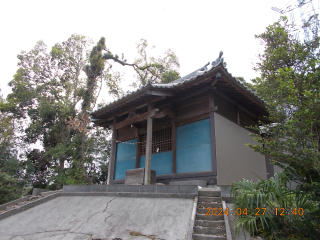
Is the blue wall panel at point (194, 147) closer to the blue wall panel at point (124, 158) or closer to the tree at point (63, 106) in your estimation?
the blue wall panel at point (124, 158)

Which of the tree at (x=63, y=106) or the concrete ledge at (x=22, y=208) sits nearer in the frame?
the concrete ledge at (x=22, y=208)

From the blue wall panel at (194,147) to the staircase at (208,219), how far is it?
6.34 feet

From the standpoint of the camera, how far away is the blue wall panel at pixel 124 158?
9.84 metres

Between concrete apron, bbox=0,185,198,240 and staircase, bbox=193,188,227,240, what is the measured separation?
0.15 meters

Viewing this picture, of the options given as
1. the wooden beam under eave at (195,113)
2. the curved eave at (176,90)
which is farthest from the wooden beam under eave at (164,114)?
the curved eave at (176,90)

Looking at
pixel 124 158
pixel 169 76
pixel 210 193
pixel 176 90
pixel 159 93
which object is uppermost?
pixel 169 76

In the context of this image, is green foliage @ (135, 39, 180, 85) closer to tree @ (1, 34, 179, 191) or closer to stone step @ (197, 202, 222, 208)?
tree @ (1, 34, 179, 191)

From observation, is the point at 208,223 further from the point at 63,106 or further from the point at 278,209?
the point at 63,106

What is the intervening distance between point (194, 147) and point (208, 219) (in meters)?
3.39

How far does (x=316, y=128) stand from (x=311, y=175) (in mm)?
738

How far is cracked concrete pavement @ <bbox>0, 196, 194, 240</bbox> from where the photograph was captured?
14.0ft

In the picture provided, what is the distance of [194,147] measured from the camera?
24.8 ft

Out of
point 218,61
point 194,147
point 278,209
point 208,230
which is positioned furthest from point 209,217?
point 218,61

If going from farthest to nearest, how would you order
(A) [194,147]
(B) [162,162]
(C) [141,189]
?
(B) [162,162], (A) [194,147], (C) [141,189]
